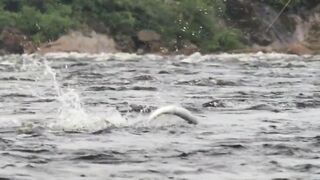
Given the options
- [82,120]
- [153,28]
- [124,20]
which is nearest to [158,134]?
[82,120]

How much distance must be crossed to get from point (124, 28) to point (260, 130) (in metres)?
34.4

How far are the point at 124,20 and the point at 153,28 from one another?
194 centimetres

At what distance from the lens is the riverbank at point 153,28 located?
1649 inches

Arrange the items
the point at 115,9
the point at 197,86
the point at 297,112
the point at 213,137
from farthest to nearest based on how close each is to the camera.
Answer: the point at 115,9, the point at 197,86, the point at 297,112, the point at 213,137

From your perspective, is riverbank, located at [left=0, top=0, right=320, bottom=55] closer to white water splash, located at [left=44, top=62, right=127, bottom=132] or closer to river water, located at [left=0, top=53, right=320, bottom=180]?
river water, located at [left=0, top=53, right=320, bottom=180]

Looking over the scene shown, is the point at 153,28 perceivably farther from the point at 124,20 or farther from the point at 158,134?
the point at 158,134

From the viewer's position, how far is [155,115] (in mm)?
10289

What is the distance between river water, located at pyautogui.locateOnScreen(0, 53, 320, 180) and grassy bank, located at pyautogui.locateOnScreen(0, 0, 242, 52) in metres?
25.8

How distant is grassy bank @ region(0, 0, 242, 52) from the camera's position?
140 ft

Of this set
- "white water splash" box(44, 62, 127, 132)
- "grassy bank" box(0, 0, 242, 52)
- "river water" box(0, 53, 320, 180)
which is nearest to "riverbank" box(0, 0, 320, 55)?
"grassy bank" box(0, 0, 242, 52)

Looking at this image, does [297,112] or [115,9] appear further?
[115,9]

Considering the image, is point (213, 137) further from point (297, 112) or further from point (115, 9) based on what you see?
point (115, 9)

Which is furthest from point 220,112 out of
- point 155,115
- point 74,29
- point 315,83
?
point 74,29

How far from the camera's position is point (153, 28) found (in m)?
45.5
